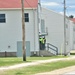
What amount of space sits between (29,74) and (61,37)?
45579 millimetres

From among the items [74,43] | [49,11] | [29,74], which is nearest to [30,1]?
[49,11]

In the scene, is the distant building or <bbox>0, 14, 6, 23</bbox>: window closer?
the distant building

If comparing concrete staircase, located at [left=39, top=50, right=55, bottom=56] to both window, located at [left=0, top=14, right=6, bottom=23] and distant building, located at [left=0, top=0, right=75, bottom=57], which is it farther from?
window, located at [left=0, top=14, right=6, bottom=23]

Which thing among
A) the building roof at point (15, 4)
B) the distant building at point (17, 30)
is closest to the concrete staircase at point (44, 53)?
the distant building at point (17, 30)

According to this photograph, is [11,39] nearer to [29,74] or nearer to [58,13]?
[58,13]

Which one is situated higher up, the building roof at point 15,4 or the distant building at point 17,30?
the building roof at point 15,4

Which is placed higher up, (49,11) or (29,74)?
(49,11)

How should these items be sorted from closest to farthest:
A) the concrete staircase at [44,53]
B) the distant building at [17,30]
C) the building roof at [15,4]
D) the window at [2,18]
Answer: the distant building at [17,30] < the window at [2,18] < the concrete staircase at [44,53] < the building roof at [15,4]

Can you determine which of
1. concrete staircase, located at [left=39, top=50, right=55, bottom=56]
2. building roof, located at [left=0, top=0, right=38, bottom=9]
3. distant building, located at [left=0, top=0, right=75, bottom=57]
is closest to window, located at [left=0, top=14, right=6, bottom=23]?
distant building, located at [left=0, top=0, right=75, bottom=57]

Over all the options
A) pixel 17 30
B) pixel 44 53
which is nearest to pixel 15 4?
pixel 17 30

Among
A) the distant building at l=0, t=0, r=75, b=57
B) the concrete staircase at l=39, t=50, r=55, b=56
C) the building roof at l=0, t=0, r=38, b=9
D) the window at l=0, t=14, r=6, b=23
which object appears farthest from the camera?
the building roof at l=0, t=0, r=38, b=9

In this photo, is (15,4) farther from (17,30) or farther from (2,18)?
(17,30)

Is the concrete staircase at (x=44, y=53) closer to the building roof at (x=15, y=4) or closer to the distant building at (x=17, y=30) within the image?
the distant building at (x=17, y=30)

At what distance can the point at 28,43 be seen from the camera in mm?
53562
